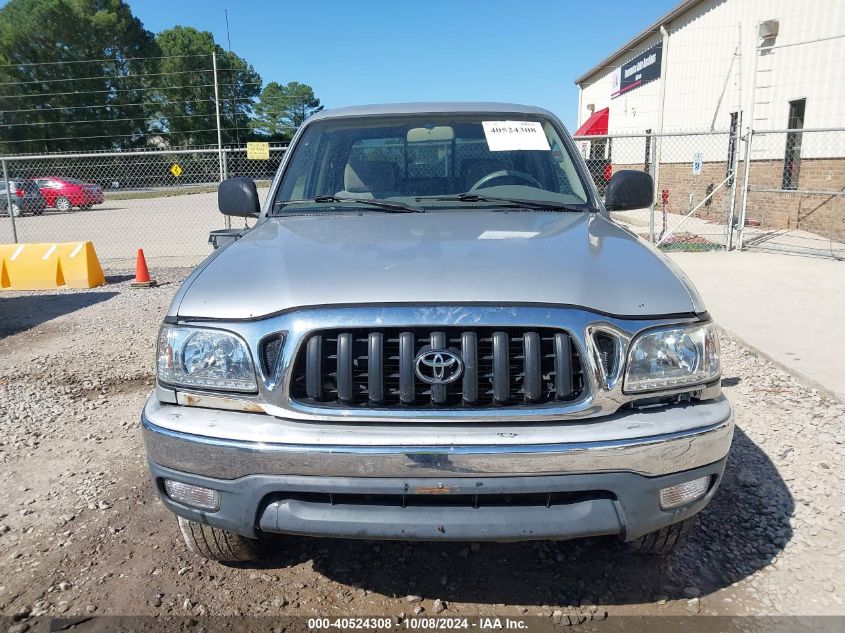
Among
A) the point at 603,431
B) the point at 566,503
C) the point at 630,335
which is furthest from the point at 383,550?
the point at 630,335

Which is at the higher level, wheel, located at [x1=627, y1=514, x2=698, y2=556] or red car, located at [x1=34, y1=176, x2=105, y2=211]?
red car, located at [x1=34, y1=176, x2=105, y2=211]

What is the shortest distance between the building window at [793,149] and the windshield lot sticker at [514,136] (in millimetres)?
11919

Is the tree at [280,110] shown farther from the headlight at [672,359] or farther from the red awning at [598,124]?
the headlight at [672,359]

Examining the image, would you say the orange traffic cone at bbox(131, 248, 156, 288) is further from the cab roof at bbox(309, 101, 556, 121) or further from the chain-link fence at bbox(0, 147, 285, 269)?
the cab roof at bbox(309, 101, 556, 121)

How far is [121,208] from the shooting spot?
87.7 ft

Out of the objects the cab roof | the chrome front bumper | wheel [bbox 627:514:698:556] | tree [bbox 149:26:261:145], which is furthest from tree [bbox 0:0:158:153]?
wheel [bbox 627:514:698:556]

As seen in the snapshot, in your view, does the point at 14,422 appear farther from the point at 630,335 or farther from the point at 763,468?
the point at 763,468

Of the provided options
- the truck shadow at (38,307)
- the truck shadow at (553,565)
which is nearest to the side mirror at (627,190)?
the truck shadow at (553,565)

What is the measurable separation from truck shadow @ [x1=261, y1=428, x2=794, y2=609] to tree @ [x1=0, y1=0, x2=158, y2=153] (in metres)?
50.3

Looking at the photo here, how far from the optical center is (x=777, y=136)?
13555 millimetres

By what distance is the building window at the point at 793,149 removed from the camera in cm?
1309

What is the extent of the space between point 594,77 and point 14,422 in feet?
105

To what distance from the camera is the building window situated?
13.1 meters

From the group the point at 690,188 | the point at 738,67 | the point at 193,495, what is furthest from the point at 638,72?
the point at 193,495
